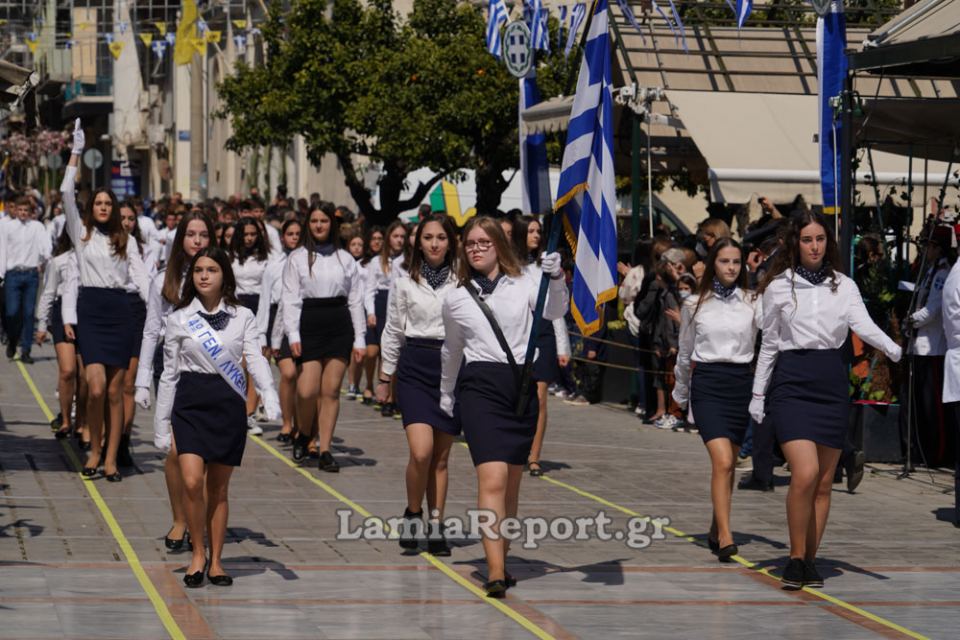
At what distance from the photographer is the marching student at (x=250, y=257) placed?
15.7 metres

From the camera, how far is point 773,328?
32.0ft

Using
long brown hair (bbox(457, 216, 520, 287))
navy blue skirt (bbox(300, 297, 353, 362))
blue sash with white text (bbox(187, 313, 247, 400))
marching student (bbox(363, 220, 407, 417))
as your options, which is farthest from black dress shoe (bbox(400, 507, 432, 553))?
marching student (bbox(363, 220, 407, 417))

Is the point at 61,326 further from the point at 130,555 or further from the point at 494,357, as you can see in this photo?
the point at 494,357

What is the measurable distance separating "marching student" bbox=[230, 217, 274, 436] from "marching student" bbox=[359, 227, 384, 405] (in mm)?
2334

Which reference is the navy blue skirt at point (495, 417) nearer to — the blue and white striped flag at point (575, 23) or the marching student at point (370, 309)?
the marching student at point (370, 309)

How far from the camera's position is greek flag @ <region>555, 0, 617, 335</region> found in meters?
9.64

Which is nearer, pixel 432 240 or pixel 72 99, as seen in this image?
pixel 432 240

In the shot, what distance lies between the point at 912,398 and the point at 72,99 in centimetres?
7349

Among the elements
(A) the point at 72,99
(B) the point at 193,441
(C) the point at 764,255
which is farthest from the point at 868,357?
(A) the point at 72,99

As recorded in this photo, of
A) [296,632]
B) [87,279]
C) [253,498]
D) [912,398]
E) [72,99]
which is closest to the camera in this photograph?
[296,632]

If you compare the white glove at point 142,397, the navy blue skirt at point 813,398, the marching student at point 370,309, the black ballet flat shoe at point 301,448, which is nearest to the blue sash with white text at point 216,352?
the white glove at point 142,397

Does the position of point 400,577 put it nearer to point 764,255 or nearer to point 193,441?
point 193,441

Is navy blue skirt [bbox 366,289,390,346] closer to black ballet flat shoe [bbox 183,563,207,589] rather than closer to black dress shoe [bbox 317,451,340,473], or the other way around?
black dress shoe [bbox 317,451,340,473]

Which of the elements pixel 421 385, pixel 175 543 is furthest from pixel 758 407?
pixel 175 543
